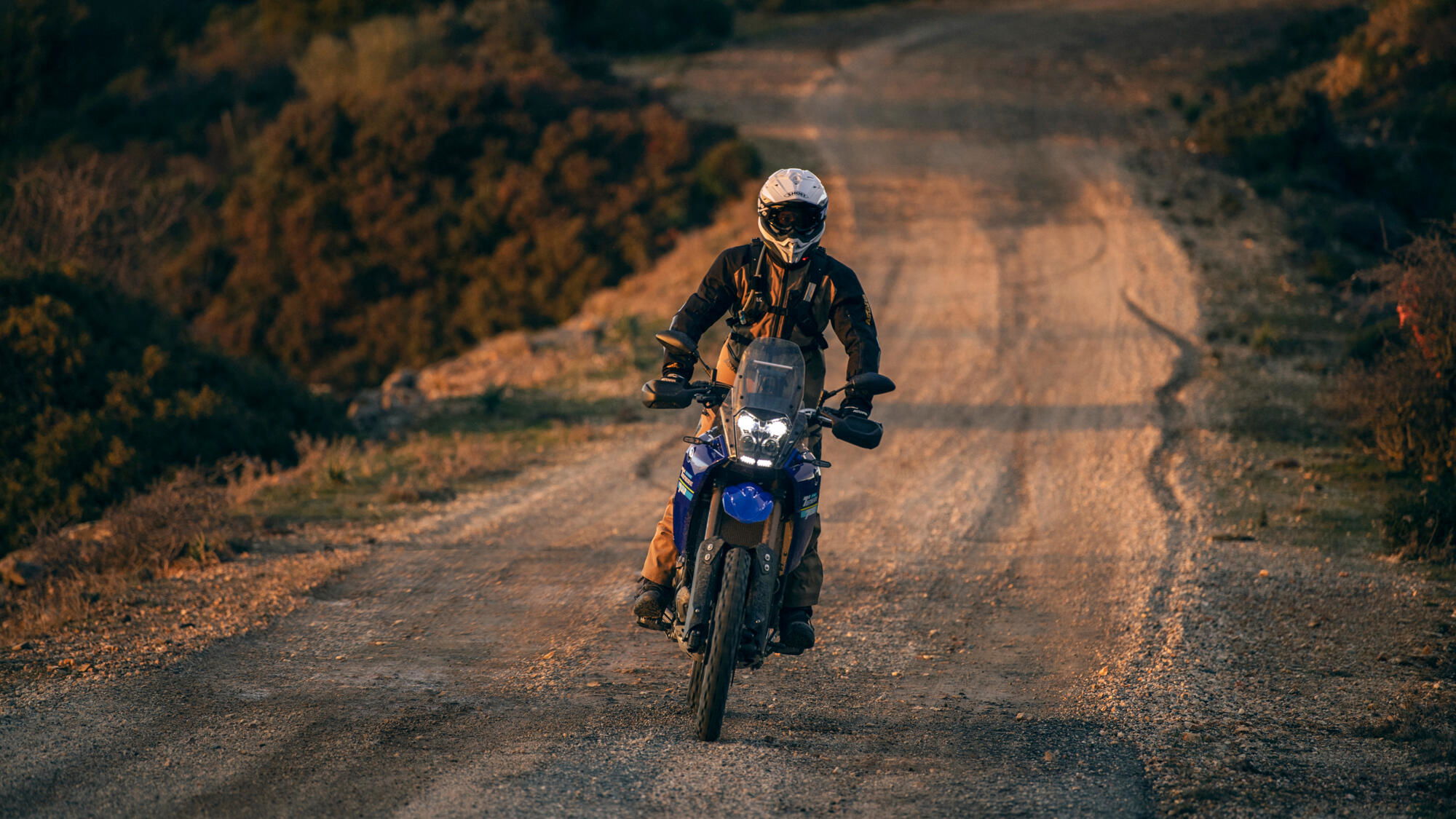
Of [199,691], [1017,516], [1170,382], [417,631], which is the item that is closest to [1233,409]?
[1170,382]

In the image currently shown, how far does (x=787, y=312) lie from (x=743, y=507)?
124 centimetres

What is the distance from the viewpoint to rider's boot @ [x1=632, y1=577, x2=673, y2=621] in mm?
5660

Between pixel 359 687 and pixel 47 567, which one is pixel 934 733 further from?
pixel 47 567

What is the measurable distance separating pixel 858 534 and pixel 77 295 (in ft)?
31.4

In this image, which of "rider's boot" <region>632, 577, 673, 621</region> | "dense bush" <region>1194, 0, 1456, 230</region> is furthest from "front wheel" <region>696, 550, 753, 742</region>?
"dense bush" <region>1194, 0, 1456, 230</region>

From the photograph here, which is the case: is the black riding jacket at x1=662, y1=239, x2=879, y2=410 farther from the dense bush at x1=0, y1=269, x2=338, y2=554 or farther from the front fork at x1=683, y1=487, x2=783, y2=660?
the dense bush at x1=0, y1=269, x2=338, y2=554

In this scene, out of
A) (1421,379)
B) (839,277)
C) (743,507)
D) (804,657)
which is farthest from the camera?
(1421,379)

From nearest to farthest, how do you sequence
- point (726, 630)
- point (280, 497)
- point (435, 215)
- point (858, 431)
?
point (726, 630), point (858, 431), point (280, 497), point (435, 215)

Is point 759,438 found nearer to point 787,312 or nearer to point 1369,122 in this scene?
point 787,312

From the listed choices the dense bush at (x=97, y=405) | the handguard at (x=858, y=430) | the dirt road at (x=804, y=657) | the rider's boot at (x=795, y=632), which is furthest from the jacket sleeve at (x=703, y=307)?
the dense bush at (x=97, y=405)

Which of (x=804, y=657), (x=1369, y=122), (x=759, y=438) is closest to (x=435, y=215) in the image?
(x=1369, y=122)

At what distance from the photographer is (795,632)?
563 cm

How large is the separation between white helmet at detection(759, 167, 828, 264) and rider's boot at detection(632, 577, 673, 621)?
183 cm

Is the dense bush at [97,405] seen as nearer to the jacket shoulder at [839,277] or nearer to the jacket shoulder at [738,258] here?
the jacket shoulder at [738,258]
